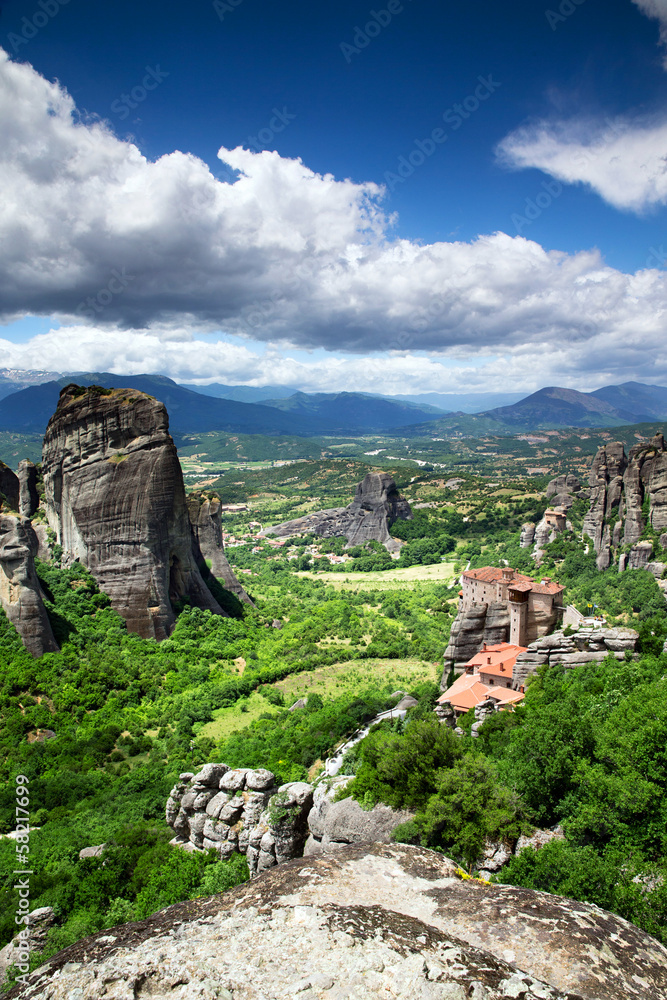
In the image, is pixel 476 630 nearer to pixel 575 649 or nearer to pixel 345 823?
pixel 575 649

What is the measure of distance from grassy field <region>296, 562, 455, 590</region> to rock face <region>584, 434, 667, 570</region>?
1958 centimetres

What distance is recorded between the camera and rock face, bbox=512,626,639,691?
23891mm

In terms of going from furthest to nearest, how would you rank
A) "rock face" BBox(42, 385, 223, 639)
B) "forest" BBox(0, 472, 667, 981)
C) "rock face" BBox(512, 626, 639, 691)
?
"rock face" BBox(42, 385, 223, 639) < "rock face" BBox(512, 626, 639, 691) < "forest" BBox(0, 472, 667, 981)

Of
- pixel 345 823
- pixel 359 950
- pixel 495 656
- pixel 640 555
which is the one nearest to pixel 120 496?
pixel 495 656

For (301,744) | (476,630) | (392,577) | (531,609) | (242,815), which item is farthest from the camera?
(392,577)

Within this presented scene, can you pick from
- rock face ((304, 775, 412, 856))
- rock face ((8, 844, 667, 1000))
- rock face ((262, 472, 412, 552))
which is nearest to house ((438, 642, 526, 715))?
rock face ((304, 775, 412, 856))

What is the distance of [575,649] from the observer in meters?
24.5

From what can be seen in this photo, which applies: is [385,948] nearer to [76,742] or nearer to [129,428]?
[76,742]

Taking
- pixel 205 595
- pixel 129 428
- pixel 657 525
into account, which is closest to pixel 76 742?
pixel 205 595

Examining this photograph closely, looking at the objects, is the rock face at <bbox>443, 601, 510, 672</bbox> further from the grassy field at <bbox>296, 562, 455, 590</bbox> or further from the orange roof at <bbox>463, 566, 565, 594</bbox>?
the grassy field at <bbox>296, 562, 455, 590</bbox>

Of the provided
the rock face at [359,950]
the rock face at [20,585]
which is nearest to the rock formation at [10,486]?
the rock face at [20,585]

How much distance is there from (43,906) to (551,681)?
65.0 ft

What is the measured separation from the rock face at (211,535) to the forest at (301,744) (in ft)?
12.8

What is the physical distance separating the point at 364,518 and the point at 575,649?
76.2 metres
